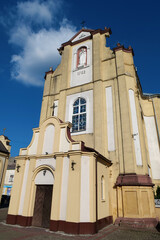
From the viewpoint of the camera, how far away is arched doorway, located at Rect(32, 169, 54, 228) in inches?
411

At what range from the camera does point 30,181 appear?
1138 cm

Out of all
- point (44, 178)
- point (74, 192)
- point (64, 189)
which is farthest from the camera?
point (44, 178)

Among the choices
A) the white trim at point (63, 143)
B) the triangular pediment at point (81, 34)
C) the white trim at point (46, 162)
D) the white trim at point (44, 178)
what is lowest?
the white trim at point (44, 178)

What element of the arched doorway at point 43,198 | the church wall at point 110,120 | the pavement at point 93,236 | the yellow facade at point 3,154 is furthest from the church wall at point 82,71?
the pavement at point 93,236

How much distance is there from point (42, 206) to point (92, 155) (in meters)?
4.67

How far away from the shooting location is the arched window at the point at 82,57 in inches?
776

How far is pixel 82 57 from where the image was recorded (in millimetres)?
20312

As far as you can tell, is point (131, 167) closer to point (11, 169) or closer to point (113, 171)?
point (113, 171)

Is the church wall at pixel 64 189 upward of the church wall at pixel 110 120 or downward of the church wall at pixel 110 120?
downward

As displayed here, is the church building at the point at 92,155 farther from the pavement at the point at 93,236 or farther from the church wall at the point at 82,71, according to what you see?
the pavement at the point at 93,236

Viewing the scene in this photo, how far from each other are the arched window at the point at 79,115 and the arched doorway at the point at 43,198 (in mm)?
5968

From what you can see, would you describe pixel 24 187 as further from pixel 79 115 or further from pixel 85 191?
pixel 79 115

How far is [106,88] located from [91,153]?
8.66 meters

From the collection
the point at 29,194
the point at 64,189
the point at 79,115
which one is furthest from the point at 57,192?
the point at 79,115
